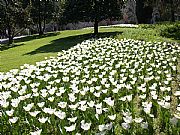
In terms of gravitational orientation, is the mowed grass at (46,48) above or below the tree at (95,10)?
below

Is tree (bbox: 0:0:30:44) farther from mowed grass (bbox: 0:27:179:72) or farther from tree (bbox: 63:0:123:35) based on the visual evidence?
tree (bbox: 63:0:123:35)

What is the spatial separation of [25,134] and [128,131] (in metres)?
1.84

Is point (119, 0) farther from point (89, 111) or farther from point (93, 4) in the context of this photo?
point (89, 111)

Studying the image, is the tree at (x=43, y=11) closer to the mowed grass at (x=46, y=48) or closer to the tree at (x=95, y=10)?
the tree at (x=95, y=10)

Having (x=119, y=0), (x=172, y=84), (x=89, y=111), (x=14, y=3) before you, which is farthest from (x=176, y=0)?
(x=89, y=111)

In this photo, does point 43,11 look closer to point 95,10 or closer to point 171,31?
point 95,10

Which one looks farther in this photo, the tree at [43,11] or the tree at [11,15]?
the tree at [43,11]

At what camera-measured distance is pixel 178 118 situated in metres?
5.00

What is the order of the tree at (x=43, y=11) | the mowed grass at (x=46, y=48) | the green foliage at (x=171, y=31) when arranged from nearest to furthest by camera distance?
the mowed grass at (x=46, y=48) < the green foliage at (x=171, y=31) < the tree at (x=43, y=11)

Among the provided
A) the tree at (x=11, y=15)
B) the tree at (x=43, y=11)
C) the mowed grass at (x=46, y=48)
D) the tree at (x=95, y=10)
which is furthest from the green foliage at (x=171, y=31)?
the tree at (x=43, y=11)

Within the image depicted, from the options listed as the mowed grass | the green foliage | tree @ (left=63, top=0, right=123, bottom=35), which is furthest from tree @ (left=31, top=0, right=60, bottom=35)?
the green foliage

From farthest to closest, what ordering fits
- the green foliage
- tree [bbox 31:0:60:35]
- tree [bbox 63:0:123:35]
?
tree [bbox 31:0:60:35]
tree [bbox 63:0:123:35]
the green foliage

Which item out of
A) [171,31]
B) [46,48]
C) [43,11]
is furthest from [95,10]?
[43,11]

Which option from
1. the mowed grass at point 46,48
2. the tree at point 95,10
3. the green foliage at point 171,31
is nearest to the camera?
the mowed grass at point 46,48
